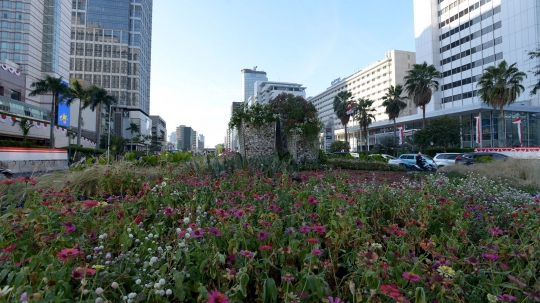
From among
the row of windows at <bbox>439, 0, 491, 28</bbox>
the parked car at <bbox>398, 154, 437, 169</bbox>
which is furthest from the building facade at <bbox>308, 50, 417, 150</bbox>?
the parked car at <bbox>398, 154, 437, 169</bbox>

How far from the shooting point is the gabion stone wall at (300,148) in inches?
526

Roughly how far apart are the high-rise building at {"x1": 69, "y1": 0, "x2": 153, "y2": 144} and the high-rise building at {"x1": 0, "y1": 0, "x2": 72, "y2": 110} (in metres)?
23.8

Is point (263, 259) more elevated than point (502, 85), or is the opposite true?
point (502, 85)

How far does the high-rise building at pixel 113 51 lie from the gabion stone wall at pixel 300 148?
86712mm

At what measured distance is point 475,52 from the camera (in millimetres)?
56188

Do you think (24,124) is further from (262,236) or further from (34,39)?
(262,236)

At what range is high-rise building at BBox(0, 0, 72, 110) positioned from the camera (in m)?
53.8

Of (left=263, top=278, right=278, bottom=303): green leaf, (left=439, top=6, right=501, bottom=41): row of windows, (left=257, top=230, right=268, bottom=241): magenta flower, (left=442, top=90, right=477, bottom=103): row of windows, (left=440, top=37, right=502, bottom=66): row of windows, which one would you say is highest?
(left=439, top=6, right=501, bottom=41): row of windows

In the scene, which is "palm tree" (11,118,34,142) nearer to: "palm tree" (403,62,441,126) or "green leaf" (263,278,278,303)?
"green leaf" (263,278,278,303)

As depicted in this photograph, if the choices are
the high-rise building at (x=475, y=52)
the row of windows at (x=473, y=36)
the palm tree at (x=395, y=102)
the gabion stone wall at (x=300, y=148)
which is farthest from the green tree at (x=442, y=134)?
the gabion stone wall at (x=300, y=148)

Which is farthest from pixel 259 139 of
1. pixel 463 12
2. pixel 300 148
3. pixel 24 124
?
pixel 463 12

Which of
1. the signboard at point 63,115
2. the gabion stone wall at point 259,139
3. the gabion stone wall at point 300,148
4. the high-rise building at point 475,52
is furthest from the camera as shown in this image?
the signboard at point 63,115

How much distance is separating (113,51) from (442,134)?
92790 millimetres

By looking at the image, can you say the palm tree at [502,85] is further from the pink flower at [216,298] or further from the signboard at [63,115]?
the signboard at [63,115]
